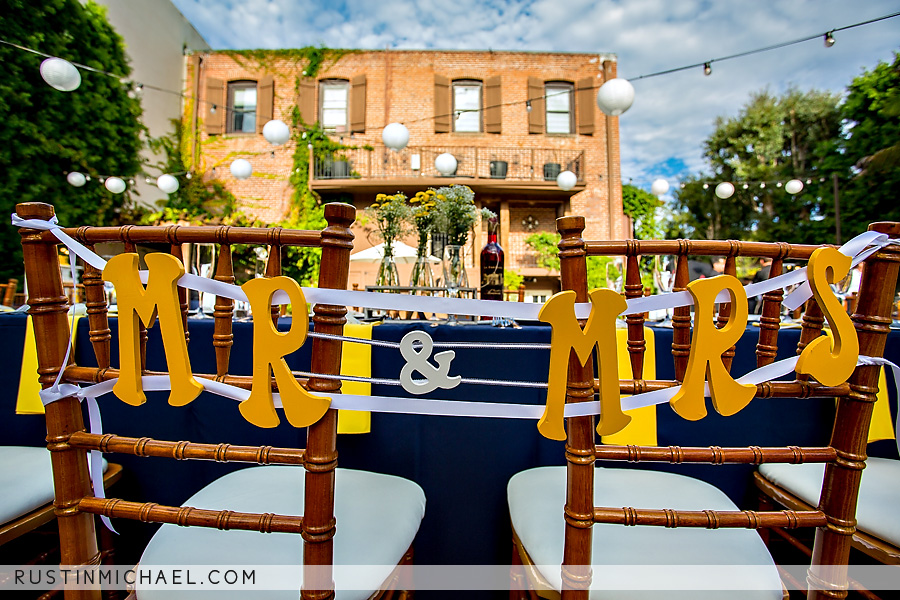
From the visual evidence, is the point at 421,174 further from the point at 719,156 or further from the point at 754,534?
the point at 719,156

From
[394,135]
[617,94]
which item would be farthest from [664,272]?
[394,135]

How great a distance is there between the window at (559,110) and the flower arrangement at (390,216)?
8.24 metres

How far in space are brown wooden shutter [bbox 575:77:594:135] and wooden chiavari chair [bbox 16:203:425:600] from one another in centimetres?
936

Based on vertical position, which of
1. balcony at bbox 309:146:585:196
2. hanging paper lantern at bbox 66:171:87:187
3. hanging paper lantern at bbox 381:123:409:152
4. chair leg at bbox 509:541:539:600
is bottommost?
chair leg at bbox 509:541:539:600

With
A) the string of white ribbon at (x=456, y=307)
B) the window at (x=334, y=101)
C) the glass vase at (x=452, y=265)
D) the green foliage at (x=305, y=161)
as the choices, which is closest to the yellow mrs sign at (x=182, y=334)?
the string of white ribbon at (x=456, y=307)

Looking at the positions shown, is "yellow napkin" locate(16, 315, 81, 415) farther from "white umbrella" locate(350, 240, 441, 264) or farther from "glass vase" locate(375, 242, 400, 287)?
"white umbrella" locate(350, 240, 441, 264)

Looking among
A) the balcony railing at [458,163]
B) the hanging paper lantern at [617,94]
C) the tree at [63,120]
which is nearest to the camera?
the hanging paper lantern at [617,94]

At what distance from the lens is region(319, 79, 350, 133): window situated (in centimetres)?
895

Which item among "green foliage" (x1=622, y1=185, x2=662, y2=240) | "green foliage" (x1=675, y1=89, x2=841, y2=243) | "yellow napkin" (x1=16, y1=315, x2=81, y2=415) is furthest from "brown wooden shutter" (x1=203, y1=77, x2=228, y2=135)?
"green foliage" (x1=675, y1=89, x2=841, y2=243)

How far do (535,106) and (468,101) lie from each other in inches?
56.1

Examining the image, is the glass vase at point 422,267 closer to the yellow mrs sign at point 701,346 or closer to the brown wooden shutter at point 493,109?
the yellow mrs sign at point 701,346

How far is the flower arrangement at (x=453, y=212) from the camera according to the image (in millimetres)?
1660

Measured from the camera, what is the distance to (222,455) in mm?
575

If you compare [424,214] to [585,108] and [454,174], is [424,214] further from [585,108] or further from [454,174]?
[585,108]
